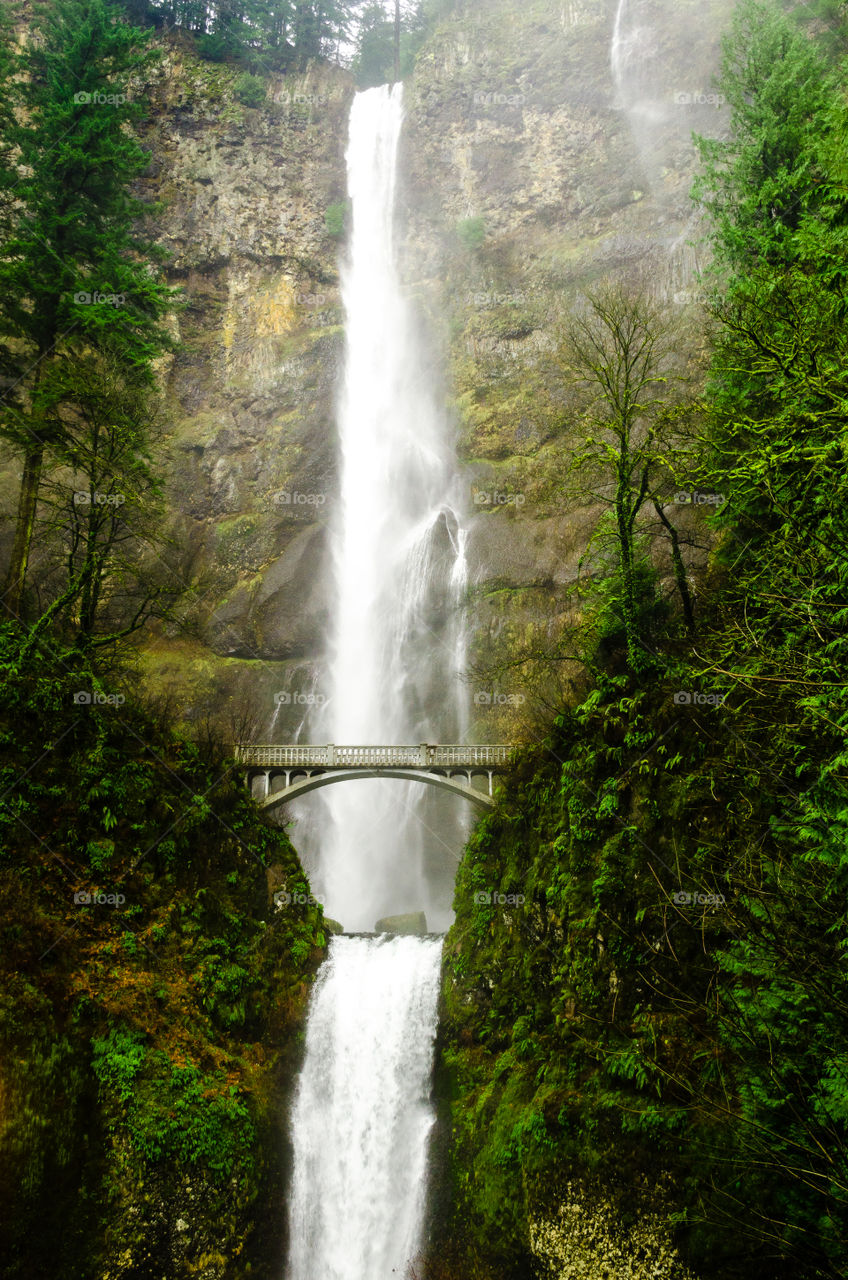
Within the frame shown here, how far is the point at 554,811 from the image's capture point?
49.4ft

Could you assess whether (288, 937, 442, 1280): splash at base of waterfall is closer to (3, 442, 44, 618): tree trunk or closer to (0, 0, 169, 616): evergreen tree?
(3, 442, 44, 618): tree trunk

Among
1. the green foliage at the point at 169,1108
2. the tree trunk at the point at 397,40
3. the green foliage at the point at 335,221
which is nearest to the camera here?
the green foliage at the point at 169,1108

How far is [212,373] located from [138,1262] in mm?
37999

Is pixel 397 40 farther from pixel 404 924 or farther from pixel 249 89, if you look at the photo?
pixel 404 924

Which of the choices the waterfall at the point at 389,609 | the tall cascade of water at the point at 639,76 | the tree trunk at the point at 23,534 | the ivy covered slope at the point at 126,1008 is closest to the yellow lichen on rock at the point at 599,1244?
the ivy covered slope at the point at 126,1008

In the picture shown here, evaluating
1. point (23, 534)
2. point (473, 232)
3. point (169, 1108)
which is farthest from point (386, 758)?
point (473, 232)

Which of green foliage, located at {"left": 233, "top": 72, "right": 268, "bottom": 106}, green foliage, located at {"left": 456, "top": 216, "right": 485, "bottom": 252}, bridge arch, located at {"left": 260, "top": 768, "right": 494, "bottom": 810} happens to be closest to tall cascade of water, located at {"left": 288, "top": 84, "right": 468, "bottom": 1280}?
green foliage, located at {"left": 456, "top": 216, "right": 485, "bottom": 252}

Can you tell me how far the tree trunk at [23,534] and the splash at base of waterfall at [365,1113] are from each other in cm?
1107

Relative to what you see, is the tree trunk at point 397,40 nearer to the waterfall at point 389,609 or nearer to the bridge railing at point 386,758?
the waterfall at point 389,609

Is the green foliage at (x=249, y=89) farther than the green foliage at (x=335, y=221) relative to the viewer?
Yes

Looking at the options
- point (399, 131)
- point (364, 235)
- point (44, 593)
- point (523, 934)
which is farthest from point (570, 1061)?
point (399, 131)

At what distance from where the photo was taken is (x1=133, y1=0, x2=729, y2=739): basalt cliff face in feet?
111

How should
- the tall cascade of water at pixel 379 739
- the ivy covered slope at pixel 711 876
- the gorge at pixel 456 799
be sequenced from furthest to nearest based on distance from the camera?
the tall cascade of water at pixel 379 739 < the gorge at pixel 456 799 < the ivy covered slope at pixel 711 876

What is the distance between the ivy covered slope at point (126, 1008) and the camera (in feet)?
33.8
